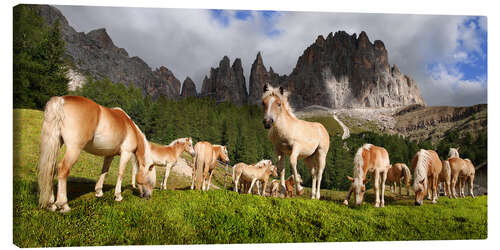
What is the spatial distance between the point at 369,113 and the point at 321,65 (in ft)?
5.92

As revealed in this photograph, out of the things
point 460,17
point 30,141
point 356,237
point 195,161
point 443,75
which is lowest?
point 356,237

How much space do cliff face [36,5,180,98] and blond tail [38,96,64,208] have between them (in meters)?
2.50

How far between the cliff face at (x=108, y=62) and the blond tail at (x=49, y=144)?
250cm

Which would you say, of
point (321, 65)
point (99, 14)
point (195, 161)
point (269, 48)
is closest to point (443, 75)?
point (321, 65)

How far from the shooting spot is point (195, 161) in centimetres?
734

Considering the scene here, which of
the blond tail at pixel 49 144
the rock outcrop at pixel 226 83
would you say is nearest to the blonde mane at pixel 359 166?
the rock outcrop at pixel 226 83

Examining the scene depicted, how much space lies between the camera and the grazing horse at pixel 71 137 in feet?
14.2

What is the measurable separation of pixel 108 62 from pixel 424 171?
314 inches

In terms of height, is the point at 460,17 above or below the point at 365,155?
above

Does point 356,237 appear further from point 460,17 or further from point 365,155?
point 460,17

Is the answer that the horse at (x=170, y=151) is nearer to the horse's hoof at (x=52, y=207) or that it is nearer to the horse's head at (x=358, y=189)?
the horse's hoof at (x=52, y=207)

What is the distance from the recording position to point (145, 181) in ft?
17.5

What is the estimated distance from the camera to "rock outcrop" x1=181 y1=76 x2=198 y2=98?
24.2 ft

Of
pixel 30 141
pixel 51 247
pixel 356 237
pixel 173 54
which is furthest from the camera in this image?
pixel 173 54
